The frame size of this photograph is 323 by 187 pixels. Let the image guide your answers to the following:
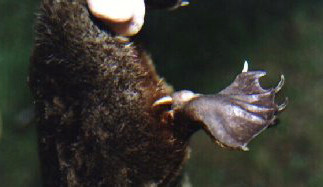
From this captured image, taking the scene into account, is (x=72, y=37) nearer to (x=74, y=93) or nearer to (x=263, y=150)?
(x=74, y=93)

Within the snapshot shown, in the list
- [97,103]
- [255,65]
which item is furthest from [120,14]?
[255,65]

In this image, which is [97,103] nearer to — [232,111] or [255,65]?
[232,111]

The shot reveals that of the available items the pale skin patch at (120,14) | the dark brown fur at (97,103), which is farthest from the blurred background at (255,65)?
the pale skin patch at (120,14)

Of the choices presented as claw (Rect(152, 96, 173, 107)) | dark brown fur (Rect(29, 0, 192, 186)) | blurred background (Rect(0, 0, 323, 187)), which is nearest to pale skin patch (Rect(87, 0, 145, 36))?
dark brown fur (Rect(29, 0, 192, 186))

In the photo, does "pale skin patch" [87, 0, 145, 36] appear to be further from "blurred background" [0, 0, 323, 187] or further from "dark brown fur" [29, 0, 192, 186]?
"blurred background" [0, 0, 323, 187]

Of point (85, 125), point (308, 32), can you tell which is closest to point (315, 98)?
point (308, 32)
